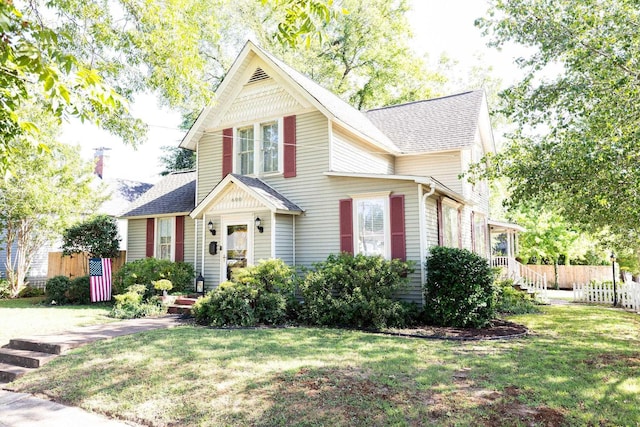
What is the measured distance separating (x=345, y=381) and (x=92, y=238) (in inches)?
542

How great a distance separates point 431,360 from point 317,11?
482 cm

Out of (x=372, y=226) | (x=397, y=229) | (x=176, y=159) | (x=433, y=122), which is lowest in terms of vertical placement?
(x=397, y=229)

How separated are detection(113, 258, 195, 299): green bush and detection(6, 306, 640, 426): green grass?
5.40 m

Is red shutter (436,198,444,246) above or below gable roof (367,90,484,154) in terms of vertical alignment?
below

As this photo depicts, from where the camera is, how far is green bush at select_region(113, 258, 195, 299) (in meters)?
12.9

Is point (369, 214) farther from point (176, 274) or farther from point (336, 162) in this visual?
point (176, 274)

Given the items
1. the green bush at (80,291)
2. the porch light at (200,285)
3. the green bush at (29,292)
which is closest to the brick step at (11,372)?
the porch light at (200,285)

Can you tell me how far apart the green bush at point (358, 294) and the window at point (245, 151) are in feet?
16.1

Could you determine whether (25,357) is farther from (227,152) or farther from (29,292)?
(29,292)

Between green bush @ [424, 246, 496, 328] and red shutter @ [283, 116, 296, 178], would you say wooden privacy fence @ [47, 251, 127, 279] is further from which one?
green bush @ [424, 246, 496, 328]

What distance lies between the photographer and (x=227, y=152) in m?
13.6

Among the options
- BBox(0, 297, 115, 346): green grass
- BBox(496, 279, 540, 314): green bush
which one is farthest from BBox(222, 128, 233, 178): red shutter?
BBox(496, 279, 540, 314): green bush

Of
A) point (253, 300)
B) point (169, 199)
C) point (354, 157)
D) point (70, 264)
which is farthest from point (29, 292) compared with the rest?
point (354, 157)

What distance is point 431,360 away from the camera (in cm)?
609
